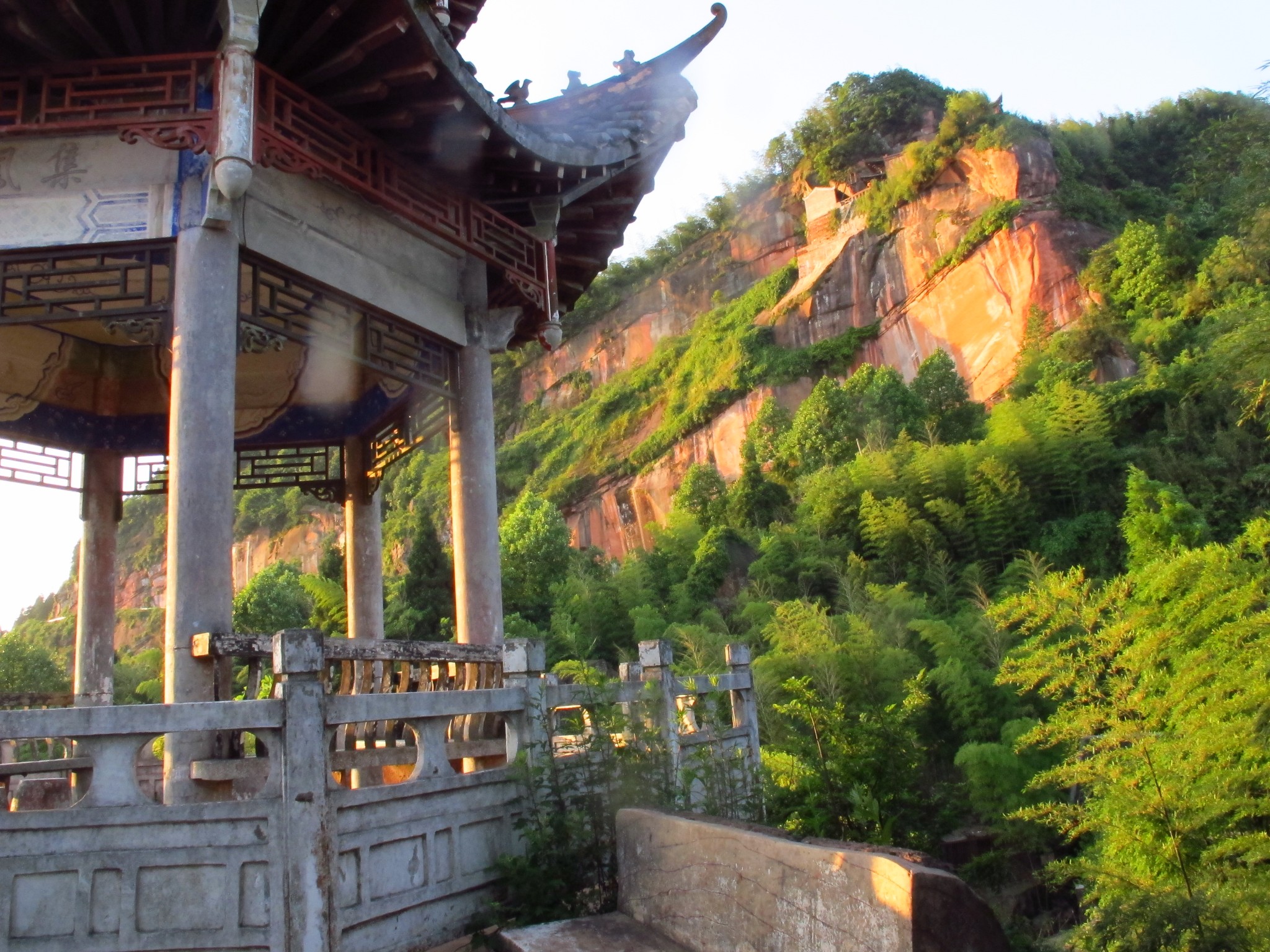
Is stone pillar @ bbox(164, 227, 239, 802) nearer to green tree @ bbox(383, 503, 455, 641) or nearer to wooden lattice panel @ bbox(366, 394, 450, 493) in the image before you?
wooden lattice panel @ bbox(366, 394, 450, 493)

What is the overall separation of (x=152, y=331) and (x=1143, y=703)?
7270 mm

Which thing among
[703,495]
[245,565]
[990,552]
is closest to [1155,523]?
[990,552]

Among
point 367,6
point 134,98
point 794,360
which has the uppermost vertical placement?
point 794,360

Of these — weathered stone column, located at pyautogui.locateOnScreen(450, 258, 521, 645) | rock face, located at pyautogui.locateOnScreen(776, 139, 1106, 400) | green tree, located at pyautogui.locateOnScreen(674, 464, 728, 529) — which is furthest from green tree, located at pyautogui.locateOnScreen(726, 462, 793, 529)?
weathered stone column, located at pyautogui.locateOnScreen(450, 258, 521, 645)

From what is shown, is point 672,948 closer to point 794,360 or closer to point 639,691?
point 639,691

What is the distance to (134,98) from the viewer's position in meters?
6.57

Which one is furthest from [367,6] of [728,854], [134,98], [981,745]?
[981,745]

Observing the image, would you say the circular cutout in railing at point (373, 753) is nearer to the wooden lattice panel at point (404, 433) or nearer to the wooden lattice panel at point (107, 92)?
the wooden lattice panel at point (404, 433)

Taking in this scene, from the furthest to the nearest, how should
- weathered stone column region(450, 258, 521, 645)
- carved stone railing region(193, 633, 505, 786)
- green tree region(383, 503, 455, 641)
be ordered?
green tree region(383, 503, 455, 641), weathered stone column region(450, 258, 521, 645), carved stone railing region(193, 633, 505, 786)

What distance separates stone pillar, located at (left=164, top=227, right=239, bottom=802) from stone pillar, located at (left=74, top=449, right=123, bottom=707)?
4434 mm

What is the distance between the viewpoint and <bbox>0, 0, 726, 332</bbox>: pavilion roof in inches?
255

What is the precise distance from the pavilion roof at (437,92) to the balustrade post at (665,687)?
3.66m

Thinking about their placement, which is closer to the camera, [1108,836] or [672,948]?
[672,948]

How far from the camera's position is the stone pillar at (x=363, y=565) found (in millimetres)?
9719
